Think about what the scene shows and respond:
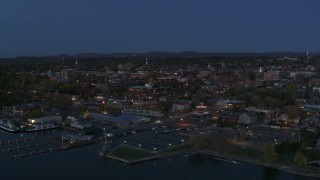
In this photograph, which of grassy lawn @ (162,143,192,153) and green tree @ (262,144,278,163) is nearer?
green tree @ (262,144,278,163)

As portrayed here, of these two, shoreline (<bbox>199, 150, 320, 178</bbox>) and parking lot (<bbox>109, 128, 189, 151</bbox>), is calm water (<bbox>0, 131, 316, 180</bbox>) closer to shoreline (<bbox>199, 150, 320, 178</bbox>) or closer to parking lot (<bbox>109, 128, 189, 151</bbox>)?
shoreline (<bbox>199, 150, 320, 178</bbox>)

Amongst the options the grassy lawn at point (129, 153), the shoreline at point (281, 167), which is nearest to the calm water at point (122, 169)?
the shoreline at point (281, 167)

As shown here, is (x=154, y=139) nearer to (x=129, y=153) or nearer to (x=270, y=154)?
(x=129, y=153)

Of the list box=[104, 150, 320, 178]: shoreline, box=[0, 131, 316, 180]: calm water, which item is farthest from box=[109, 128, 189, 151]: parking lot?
box=[0, 131, 316, 180]: calm water

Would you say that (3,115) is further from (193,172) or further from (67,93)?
(193,172)

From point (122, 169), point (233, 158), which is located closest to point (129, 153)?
point (122, 169)

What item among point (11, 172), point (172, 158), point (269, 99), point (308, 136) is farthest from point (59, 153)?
point (269, 99)

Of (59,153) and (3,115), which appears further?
(3,115)
